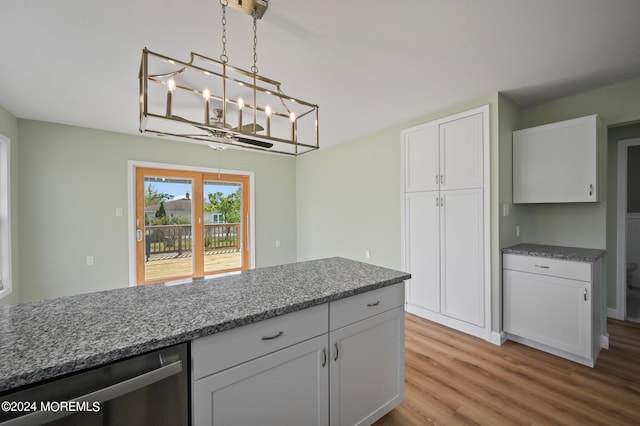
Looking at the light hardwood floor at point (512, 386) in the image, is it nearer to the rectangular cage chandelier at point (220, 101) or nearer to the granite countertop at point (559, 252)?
the granite countertop at point (559, 252)

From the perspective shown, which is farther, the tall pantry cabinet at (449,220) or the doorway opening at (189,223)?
the doorway opening at (189,223)

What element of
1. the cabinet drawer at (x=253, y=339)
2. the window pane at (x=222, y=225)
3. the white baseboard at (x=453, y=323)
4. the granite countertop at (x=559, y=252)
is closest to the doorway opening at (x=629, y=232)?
the granite countertop at (x=559, y=252)

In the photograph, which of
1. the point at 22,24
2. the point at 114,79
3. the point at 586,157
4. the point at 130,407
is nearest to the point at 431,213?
the point at 586,157

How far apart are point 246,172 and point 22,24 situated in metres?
3.34

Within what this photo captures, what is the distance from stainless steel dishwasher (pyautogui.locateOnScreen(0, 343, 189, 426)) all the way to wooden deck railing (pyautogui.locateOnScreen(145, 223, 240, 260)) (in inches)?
148

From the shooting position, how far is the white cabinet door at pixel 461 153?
267cm

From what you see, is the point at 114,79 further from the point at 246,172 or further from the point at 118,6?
the point at 246,172

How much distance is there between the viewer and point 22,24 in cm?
159

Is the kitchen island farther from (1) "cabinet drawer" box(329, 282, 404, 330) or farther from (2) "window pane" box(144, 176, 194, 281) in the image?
(2) "window pane" box(144, 176, 194, 281)

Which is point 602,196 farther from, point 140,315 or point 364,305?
point 140,315

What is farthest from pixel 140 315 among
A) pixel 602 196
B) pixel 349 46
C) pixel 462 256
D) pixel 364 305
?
pixel 602 196

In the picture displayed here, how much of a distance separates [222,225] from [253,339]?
395 cm

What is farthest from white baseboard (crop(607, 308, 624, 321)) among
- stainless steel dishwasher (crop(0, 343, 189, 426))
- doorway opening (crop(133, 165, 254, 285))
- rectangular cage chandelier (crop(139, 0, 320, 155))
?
doorway opening (crop(133, 165, 254, 285))

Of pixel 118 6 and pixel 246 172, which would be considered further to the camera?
pixel 246 172
